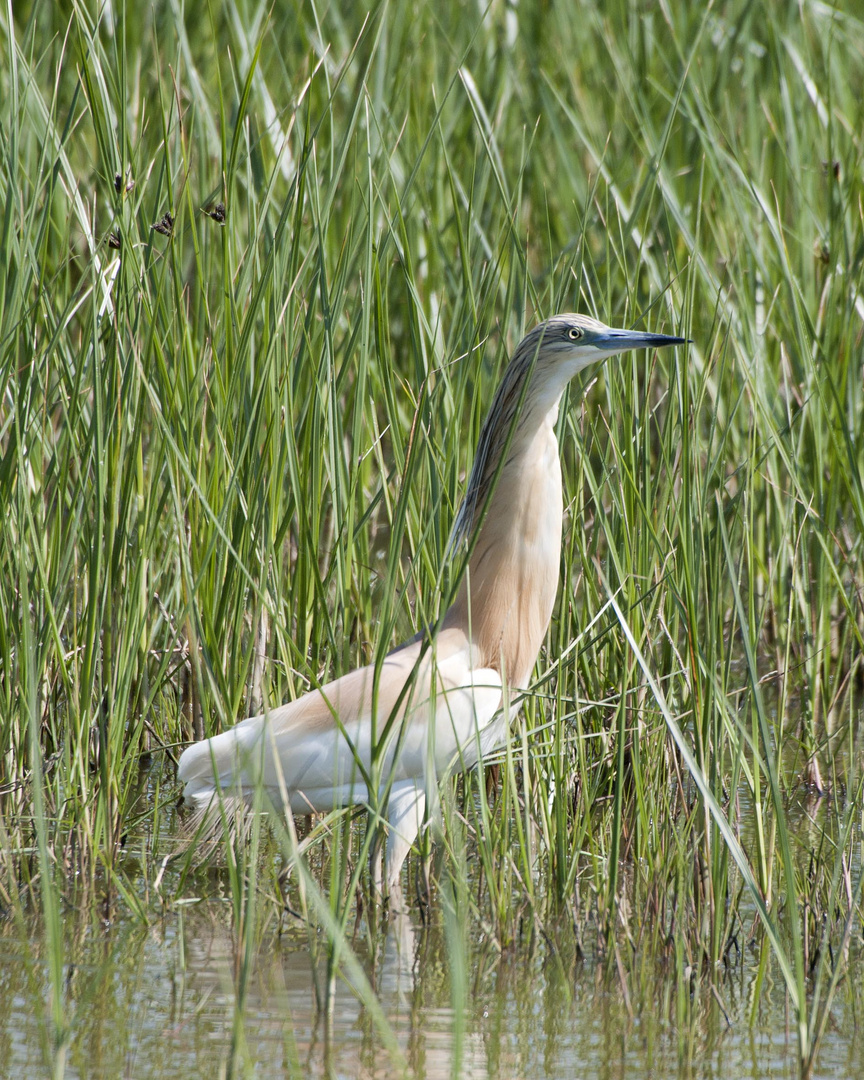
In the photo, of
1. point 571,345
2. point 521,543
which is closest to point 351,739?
point 521,543

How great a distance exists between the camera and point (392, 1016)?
9.01 feet

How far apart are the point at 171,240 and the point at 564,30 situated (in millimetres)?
3644

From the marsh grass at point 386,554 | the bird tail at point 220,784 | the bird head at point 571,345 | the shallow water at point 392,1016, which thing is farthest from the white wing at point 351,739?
the bird head at point 571,345

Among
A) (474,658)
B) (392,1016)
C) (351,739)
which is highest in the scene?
(474,658)

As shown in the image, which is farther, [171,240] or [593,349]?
[593,349]

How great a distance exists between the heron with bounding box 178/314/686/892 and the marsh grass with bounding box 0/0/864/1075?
0.10 m

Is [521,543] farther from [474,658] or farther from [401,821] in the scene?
[401,821]

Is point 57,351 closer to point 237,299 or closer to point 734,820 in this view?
point 237,299

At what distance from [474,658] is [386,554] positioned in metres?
0.40

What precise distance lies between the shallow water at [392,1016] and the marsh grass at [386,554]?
54 millimetres

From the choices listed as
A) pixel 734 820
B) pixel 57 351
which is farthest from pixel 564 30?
pixel 734 820

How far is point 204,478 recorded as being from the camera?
3.65m

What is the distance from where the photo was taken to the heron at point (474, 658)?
342 centimetres

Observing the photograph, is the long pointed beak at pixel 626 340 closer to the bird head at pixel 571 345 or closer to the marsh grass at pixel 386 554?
the bird head at pixel 571 345
